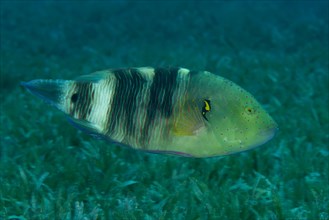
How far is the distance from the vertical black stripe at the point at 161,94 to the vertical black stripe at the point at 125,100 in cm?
6

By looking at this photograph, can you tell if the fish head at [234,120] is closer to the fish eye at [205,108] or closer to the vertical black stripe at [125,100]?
the fish eye at [205,108]

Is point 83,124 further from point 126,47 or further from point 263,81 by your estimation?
point 126,47

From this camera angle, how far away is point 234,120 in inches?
81.4

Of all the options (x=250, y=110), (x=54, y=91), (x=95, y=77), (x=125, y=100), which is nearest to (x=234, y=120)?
(x=250, y=110)

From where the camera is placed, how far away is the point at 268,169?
4.64 m

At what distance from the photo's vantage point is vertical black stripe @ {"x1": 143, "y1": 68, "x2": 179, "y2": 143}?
6.98ft

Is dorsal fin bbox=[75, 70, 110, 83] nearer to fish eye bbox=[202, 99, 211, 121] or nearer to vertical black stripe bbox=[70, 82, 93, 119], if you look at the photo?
vertical black stripe bbox=[70, 82, 93, 119]

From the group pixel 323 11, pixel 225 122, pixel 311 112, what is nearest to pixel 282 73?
pixel 311 112

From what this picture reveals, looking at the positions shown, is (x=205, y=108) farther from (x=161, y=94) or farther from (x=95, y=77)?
(x=95, y=77)

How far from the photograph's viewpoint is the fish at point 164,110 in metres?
2.05

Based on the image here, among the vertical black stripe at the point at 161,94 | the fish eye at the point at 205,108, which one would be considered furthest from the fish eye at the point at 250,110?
the vertical black stripe at the point at 161,94

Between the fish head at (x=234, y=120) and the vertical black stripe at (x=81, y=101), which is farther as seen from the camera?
the vertical black stripe at (x=81, y=101)

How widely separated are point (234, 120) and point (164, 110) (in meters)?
0.31

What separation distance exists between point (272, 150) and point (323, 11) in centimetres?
1413
